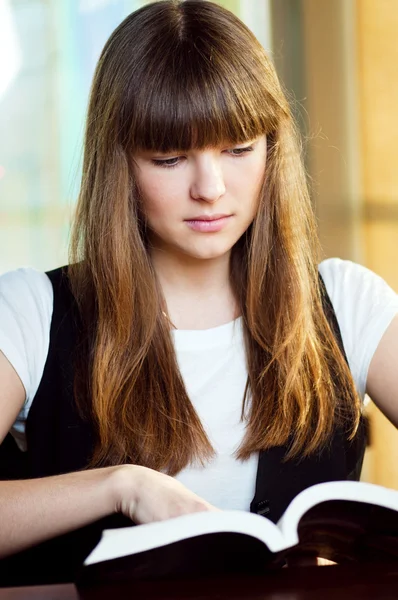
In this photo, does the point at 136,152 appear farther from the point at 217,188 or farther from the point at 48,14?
the point at 48,14

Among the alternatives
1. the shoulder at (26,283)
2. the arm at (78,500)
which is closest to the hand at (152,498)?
the arm at (78,500)

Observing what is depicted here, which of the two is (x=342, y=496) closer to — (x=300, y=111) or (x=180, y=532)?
(x=180, y=532)

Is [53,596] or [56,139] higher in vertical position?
[56,139]

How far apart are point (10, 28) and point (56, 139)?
453 mm

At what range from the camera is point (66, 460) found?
51.6 inches

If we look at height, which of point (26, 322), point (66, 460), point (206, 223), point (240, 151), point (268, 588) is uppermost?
point (240, 151)

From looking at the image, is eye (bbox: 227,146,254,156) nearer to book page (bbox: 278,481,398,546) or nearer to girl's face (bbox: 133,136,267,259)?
girl's face (bbox: 133,136,267,259)

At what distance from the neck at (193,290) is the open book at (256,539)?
0.61m

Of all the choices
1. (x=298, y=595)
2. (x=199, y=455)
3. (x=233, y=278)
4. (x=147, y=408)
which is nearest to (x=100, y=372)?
(x=147, y=408)

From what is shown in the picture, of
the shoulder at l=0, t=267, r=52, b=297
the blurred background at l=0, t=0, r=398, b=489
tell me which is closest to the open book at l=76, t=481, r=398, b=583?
the shoulder at l=0, t=267, r=52, b=297

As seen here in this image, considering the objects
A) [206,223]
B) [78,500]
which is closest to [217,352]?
[206,223]

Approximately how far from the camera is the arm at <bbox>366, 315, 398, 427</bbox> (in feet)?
4.50

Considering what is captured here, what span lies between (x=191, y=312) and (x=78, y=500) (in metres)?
0.49

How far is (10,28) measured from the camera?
308 centimetres
